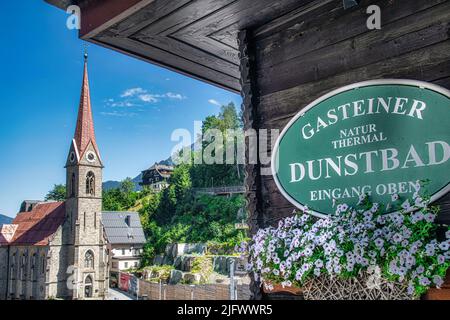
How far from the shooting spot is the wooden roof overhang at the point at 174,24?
7.32 feet

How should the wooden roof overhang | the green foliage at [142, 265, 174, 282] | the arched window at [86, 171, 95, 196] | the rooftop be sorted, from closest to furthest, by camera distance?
the wooden roof overhang → the green foliage at [142, 265, 174, 282] → the rooftop → the arched window at [86, 171, 95, 196]

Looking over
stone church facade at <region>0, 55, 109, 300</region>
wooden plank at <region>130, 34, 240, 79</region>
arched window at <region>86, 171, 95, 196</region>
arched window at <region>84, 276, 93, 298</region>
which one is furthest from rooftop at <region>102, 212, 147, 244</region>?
wooden plank at <region>130, 34, 240, 79</region>

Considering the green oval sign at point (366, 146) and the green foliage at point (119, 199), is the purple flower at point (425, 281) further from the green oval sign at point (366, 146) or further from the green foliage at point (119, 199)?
the green foliage at point (119, 199)

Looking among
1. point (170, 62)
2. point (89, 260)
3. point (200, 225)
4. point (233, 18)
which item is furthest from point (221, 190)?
point (233, 18)

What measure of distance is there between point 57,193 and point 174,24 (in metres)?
78.2

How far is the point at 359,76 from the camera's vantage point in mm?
2186

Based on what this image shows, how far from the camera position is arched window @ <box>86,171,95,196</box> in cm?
5627

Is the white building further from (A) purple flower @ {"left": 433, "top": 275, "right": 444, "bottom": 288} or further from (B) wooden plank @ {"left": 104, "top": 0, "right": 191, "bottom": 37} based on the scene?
(A) purple flower @ {"left": 433, "top": 275, "right": 444, "bottom": 288}

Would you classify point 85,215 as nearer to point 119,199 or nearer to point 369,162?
point 119,199

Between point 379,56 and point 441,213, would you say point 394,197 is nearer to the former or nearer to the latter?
point 441,213

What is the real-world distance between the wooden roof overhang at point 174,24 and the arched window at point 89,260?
2121 inches

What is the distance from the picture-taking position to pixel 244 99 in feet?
8.85

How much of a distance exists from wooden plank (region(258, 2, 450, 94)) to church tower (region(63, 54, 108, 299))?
52.4m

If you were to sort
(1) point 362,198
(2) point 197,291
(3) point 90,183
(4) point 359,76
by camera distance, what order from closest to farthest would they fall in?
(1) point 362,198
(4) point 359,76
(2) point 197,291
(3) point 90,183
